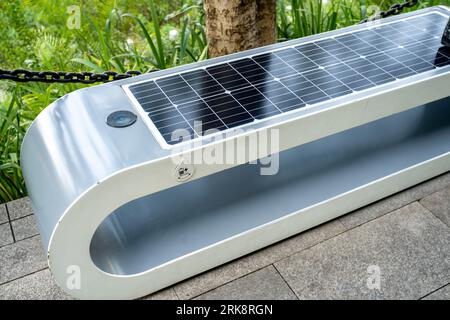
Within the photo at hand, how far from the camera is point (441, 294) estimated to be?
206 cm

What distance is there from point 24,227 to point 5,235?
99 mm

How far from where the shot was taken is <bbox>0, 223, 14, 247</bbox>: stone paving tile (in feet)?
7.90

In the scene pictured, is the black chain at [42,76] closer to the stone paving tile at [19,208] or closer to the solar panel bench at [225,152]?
the solar panel bench at [225,152]

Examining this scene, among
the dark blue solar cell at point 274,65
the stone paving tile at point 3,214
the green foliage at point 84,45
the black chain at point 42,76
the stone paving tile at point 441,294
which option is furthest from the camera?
the green foliage at point 84,45

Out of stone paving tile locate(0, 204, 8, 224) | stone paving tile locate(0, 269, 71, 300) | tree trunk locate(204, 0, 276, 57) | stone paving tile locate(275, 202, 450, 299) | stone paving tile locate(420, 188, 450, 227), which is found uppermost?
tree trunk locate(204, 0, 276, 57)

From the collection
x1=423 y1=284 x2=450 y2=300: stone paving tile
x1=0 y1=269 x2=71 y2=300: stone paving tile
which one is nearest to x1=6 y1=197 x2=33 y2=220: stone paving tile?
x1=0 y1=269 x2=71 y2=300: stone paving tile

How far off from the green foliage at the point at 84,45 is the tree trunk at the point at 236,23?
1.60ft

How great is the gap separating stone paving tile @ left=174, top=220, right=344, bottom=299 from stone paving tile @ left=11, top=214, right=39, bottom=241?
2.89 ft

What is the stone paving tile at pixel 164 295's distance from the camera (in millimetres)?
2107

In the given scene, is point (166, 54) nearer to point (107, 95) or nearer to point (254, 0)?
point (254, 0)

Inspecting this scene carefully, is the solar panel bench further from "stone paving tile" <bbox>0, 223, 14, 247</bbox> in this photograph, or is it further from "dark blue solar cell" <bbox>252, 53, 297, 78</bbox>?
"stone paving tile" <bbox>0, 223, 14, 247</bbox>

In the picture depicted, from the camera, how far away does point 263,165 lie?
2.66 metres

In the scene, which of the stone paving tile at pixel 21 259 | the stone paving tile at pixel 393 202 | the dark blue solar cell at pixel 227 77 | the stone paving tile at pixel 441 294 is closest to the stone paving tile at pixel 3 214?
the stone paving tile at pixel 21 259

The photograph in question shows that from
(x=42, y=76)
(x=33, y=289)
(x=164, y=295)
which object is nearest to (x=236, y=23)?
(x=42, y=76)
